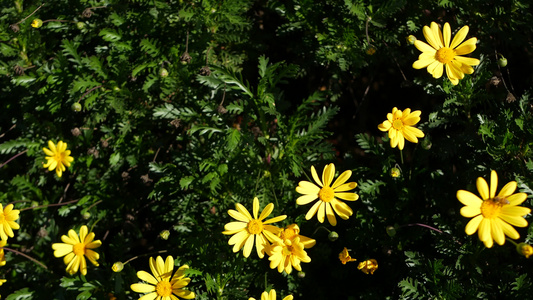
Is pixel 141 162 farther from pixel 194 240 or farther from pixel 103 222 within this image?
pixel 194 240

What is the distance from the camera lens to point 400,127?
2.39 meters

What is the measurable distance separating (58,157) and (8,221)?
0.54m

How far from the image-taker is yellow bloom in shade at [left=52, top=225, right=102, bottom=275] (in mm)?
2717

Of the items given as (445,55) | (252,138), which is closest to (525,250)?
(445,55)

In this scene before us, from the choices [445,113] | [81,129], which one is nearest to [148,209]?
[81,129]

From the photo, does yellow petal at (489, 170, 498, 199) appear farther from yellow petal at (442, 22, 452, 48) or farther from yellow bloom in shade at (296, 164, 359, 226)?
yellow petal at (442, 22, 452, 48)

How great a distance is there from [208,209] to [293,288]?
0.73 metres

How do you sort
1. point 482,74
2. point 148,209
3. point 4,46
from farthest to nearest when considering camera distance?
1. point 148,209
2. point 4,46
3. point 482,74

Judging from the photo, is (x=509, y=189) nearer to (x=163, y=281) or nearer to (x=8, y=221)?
(x=163, y=281)

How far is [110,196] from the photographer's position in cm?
322

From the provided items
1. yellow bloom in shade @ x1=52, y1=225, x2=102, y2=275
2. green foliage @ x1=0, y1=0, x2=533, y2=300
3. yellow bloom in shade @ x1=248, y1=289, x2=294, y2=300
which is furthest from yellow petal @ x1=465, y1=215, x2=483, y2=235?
yellow bloom in shade @ x1=52, y1=225, x2=102, y2=275

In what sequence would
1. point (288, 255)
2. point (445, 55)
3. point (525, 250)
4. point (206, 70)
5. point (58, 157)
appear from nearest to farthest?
point (525, 250), point (288, 255), point (445, 55), point (206, 70), point (58, 157)

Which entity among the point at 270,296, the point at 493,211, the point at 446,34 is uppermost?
the point at 446,34

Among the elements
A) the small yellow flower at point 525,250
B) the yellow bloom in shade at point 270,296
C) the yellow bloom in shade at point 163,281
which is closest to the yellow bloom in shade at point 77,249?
the yellow bloom in shade at point 163,281
